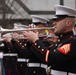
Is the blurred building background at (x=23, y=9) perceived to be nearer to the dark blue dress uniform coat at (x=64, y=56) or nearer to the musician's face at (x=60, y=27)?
the musician's face at (x=60, y=27)

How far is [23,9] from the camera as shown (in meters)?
21.3

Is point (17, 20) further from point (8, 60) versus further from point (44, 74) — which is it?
point (44, 74)

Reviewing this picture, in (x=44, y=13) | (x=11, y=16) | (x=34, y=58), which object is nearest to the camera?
(x=34, y=58)

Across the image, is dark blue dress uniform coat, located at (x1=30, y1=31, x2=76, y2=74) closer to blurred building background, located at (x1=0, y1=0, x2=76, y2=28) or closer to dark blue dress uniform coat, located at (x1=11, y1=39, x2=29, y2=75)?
dark blue dress uniform coat, located at (x1=11, y1=39, x2=29, y2=75)

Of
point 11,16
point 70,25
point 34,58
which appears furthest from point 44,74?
point 11,16

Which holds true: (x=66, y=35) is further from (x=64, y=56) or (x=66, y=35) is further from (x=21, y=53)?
(x=21, y=53)

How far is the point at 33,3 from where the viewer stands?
22.2 metres

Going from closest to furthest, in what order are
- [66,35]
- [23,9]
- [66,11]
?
[66,35] → [66,11] → [23,9]

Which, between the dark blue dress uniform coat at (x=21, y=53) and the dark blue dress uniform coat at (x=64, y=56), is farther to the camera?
the dark blue dress uniform coat at (x=21, y=53)

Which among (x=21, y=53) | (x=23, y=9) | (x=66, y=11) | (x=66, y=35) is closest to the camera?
(x=66, y=35)

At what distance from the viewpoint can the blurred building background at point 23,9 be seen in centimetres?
1911

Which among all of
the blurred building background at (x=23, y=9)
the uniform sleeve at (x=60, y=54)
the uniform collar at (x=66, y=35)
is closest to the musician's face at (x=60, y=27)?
the uniform collar at (x=66, y=35)

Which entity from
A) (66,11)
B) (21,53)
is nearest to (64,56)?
(66,11)

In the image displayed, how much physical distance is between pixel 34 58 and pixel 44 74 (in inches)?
13.9
